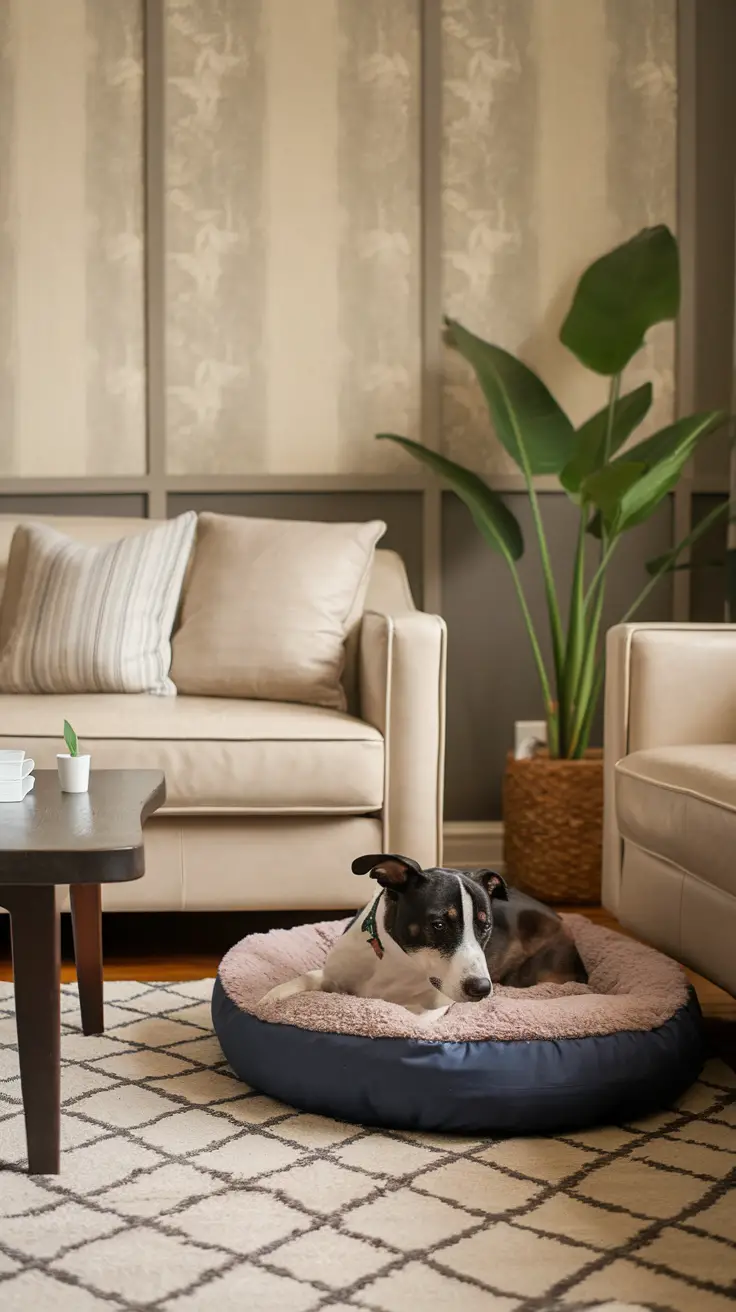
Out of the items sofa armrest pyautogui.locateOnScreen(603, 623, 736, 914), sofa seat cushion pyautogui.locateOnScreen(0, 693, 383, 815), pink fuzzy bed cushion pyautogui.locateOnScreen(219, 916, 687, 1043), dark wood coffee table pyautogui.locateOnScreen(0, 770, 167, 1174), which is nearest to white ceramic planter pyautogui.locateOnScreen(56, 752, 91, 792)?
dark wood coffee table pyautogui.locateOnScreen(0, 770, 167, 1174)

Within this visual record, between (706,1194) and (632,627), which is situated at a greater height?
(632,627)

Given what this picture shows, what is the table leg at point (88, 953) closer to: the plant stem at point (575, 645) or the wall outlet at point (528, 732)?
the plant stem at point (575, 645)

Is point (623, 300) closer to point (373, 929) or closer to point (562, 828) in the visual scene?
point (562, 828)

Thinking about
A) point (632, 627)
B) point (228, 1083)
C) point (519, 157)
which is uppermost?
point (519, 157)

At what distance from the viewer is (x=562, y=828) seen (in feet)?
10.9

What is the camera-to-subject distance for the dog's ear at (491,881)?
6.48 ft

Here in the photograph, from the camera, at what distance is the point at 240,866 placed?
265 centimetres

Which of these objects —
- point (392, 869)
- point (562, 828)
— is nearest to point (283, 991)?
point (392, 869)

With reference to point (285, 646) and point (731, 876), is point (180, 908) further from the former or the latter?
point (731, 876)

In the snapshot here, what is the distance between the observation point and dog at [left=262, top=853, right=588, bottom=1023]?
1.83 meters

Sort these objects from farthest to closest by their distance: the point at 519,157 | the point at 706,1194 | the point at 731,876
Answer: the point at 519,157
the point at 731,876
the point at 706,1194

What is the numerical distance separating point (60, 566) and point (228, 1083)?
1538 millimetres

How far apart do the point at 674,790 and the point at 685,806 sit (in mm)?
60

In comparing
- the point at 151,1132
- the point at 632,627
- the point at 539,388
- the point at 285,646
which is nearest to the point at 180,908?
the point at 285,646
